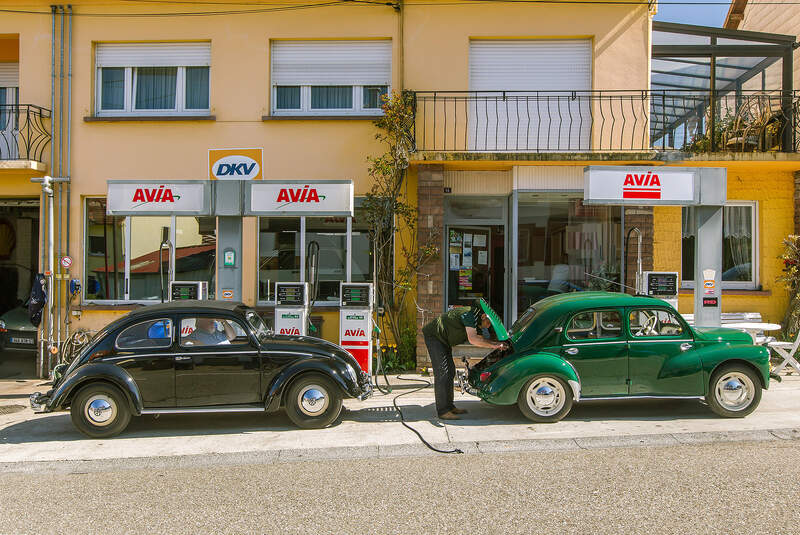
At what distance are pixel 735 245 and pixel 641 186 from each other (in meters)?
3.97

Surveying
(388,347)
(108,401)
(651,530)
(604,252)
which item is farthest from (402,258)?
(651,530)

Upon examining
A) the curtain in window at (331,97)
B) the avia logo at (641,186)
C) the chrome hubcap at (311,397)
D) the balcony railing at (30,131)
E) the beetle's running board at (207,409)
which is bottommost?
the beetle's running board at (207,409)

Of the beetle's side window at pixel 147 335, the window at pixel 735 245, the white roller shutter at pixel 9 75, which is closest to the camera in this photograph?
the beetle's side window at pixel 147 335

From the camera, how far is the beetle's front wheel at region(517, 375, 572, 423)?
6.91m

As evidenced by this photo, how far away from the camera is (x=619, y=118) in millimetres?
10820

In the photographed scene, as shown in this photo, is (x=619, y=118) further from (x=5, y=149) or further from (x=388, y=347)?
(x=5, y=149)

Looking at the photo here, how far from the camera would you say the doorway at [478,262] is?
11.2 meters

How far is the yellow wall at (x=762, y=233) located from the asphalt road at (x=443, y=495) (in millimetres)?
5541

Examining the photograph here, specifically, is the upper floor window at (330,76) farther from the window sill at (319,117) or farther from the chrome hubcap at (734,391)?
the chrome hubcap at (734,391)

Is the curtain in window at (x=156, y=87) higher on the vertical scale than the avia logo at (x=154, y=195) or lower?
higher

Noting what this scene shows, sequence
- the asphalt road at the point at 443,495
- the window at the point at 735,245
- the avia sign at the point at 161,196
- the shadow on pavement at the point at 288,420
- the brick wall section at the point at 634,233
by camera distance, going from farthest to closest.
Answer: the window at the point at 735,245 < the brick wall section at the point at 634,233 < the avia sign at the point at 161,196 < the shadow on pavement at the point at 288,420 < the asphalt road at the point at 443,495

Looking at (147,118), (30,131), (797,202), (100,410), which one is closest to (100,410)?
(100,410)

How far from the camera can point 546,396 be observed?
6.92 metres

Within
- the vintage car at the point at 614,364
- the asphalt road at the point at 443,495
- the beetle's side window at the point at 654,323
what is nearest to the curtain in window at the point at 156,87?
the asphalt road at the point at 443,495
